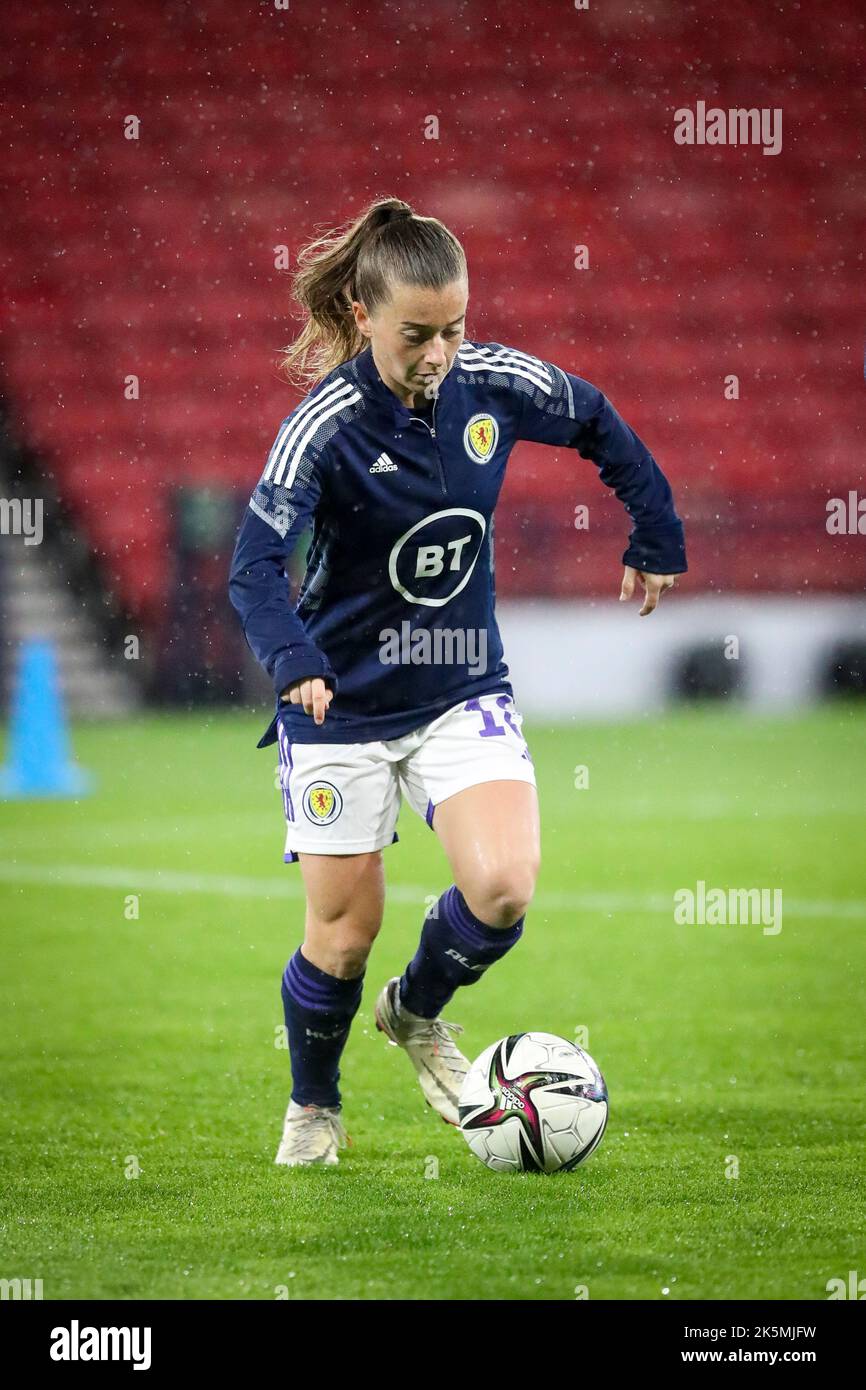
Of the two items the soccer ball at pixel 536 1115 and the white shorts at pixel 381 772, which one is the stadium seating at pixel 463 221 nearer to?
the white shorts at pixel 381 772

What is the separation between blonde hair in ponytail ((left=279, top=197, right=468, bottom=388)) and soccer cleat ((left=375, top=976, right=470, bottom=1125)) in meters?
1.27

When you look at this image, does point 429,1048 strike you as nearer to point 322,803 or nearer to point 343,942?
point 343,942

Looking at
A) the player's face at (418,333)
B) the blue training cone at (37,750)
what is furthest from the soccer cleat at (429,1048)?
Result: the blue training cone at (37,750)

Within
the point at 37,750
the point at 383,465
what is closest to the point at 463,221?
the point at 37,750

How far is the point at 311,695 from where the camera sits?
283cm

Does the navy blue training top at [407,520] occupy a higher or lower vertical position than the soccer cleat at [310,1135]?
higher

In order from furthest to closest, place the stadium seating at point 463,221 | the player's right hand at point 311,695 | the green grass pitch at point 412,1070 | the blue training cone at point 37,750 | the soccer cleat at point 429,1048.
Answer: the stadium seating at point 463,221
the blue training cone at point 37,750
the soccer cleat at point 429,1048
the player's right hand at point 311,695
the green grass pitch at point 412,1070

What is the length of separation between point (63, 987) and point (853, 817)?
4.17 metres

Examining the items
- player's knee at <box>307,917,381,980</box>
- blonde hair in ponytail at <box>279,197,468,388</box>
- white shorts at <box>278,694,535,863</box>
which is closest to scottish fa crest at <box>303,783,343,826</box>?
white shorts at <box>278,694,535,863</box>

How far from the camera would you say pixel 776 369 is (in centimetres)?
1426

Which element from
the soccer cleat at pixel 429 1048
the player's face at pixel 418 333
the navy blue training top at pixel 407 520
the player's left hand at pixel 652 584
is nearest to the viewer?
the player's face at pixel 418 333

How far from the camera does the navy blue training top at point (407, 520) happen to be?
3.05 m

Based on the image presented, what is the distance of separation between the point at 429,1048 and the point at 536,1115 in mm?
463

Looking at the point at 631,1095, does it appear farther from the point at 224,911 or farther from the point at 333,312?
the point at 224,911
